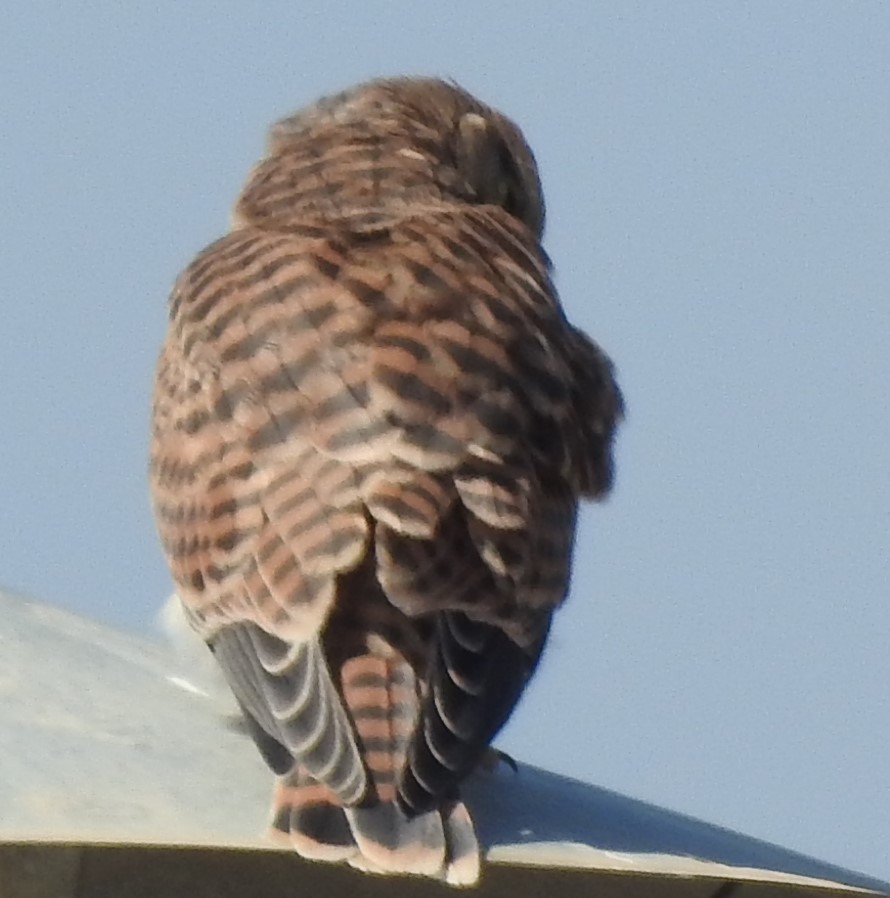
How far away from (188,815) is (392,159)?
2604 millimetres

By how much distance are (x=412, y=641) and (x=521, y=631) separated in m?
0.20

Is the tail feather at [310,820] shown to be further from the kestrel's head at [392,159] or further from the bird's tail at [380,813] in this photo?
the kestrel's head at [392,159]

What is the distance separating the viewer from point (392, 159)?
561cm

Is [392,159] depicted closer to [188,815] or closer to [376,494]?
[376,494]

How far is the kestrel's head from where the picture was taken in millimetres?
5402

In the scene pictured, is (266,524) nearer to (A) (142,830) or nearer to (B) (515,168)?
(A) (142,830)

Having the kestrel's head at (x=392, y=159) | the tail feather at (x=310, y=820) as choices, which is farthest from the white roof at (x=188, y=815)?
the kestrel's head at (x=392, y=159)

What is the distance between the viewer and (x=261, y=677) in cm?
378

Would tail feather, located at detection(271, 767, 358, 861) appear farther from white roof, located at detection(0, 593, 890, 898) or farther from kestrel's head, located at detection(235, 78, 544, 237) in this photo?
kestrel's head, located at detection(235, 78, 544, 237)

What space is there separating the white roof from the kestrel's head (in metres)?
1.52

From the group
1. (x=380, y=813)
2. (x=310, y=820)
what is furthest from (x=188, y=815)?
(x=380, y=813)

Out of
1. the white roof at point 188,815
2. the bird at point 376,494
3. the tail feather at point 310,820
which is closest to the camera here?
the white roof at point 188,815

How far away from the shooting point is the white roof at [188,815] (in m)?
3.24

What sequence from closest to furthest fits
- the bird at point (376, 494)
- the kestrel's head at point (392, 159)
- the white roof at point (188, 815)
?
the white roof at point (188, 815) → the bird at point (376, 494) → the kestrel's head at point (392, 159)
